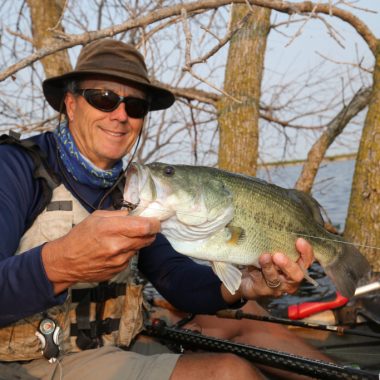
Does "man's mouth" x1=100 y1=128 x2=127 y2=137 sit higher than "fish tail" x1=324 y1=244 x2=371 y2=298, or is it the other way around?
"man's mouth" x1=100 y1=128 x2=127 y2=137

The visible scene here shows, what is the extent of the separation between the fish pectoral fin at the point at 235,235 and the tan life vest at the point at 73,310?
2.94 feet

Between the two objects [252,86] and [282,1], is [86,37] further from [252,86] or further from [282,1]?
[252,86]

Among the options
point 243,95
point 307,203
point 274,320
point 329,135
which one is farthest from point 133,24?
point 329,135

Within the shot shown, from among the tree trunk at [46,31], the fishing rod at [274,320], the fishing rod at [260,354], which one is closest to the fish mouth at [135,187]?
the fishing rod at [260,354]

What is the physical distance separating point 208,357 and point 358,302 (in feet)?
6.32

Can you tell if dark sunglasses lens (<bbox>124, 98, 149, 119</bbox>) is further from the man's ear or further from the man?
the man's ear

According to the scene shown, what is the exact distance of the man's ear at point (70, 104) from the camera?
3.08 m

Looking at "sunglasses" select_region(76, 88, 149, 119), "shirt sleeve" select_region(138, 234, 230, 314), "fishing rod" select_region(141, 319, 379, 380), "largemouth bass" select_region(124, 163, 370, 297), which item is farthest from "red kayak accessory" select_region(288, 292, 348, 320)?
"sunglasses" select_region(76, 88, 149, 119)

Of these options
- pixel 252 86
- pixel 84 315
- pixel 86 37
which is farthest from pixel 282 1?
pixel 84 315

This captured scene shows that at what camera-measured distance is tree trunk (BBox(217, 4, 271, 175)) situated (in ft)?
22.4

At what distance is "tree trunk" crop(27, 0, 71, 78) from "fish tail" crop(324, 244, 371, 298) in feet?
20.0

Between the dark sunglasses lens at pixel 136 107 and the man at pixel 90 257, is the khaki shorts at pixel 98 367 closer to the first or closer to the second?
the man at pixel 90 257

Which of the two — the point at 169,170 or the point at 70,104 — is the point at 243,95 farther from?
the point at 169,170

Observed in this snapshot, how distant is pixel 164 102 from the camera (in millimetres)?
3479
